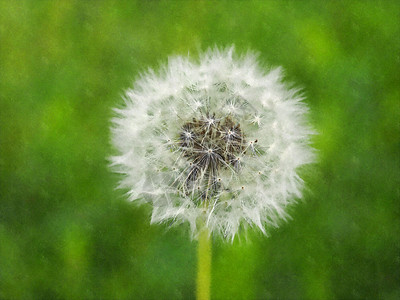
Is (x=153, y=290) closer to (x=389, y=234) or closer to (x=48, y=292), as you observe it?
(x=48, y=292)

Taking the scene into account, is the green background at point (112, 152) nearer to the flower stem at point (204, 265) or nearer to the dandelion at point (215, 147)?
the flower stem at point (204, 265)

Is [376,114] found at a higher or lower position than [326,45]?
lower

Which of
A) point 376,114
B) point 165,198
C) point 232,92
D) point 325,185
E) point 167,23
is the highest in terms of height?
point 167,23

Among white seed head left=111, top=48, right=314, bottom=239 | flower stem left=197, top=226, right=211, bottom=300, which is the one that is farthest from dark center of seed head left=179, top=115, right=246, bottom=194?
flower stem left=197, top=226, right=211, bottom=300

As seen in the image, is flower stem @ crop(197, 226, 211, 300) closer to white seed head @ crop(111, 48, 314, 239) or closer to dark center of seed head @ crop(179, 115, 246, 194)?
white seed head @ crop(111, 48, 314, 239)

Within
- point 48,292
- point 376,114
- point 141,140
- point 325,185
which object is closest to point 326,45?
point 376,114

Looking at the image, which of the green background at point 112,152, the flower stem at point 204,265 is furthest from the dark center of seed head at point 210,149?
the green background at point 112,152
